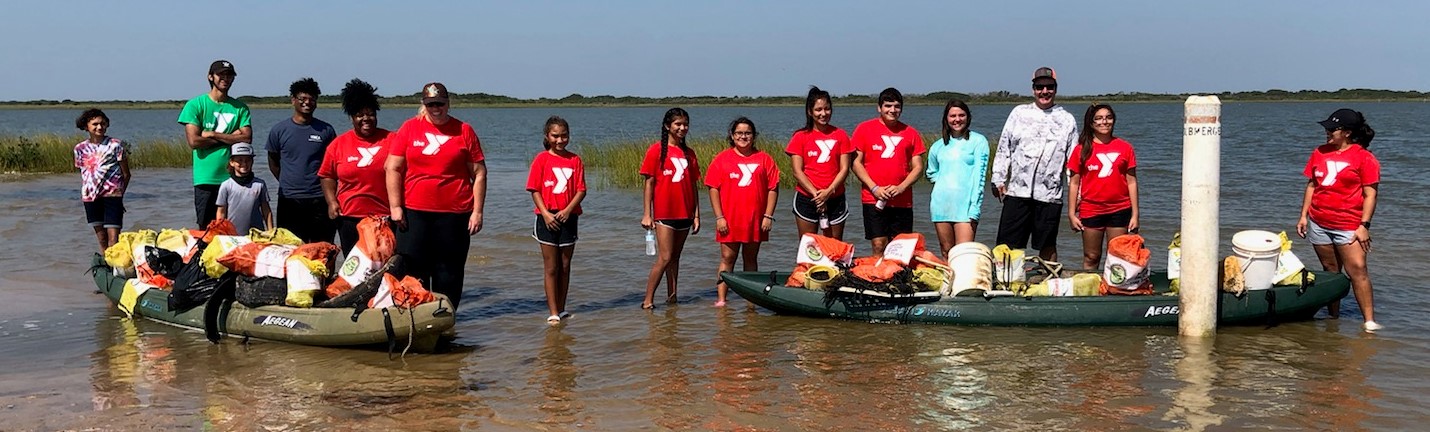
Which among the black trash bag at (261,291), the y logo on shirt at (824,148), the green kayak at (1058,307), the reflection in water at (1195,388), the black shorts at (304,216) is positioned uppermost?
the y logo on shirt at (824,148)

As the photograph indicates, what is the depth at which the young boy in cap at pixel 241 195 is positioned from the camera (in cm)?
923

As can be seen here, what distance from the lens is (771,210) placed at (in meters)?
9.13

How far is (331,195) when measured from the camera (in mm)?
8438

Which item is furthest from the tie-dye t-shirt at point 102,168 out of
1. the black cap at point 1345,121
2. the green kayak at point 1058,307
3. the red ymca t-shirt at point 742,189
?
the black cap at point 1345,121

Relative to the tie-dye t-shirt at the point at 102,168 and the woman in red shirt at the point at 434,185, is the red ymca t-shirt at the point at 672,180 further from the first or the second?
the tie-dye t-shirt at the point at 102,168

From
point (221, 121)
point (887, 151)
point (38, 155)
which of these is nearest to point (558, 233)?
point (887, 151)

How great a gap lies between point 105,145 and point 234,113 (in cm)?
211

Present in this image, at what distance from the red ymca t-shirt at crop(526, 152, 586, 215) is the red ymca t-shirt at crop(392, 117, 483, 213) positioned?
723mm

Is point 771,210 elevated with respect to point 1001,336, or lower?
elevated

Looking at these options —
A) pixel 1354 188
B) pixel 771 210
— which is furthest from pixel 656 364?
pixel 1354 188

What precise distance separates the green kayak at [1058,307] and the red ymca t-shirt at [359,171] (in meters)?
2.87

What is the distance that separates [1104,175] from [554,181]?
403 cm

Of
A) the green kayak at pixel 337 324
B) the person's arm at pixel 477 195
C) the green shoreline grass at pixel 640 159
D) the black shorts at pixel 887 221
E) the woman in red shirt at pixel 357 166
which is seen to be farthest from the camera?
the green shoreline grass at pixel 640 159

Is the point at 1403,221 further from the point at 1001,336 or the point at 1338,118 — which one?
the point at 1001,336
